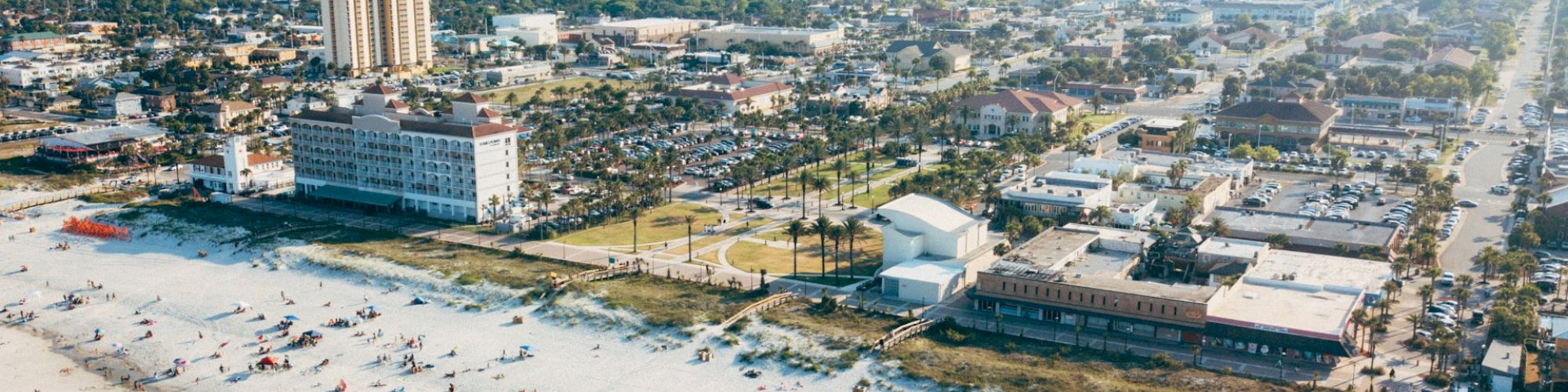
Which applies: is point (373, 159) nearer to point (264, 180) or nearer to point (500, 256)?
point (264, 180)

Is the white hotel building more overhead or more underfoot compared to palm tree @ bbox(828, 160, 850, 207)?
more overhead

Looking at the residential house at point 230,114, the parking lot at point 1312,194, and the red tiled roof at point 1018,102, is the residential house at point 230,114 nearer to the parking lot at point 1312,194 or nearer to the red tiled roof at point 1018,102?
A: the red tiled roof at point 1018,102

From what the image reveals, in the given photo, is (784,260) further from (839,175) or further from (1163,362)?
(1163,362)

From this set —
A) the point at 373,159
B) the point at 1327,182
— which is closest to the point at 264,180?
the point at 373,159

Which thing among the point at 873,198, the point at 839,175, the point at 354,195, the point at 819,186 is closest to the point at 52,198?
the point at 354,195

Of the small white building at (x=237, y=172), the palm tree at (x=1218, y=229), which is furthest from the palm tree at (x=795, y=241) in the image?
the small white building at (x=237, y=172)

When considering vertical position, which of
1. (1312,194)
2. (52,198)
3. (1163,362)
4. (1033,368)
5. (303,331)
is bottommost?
(303,331)

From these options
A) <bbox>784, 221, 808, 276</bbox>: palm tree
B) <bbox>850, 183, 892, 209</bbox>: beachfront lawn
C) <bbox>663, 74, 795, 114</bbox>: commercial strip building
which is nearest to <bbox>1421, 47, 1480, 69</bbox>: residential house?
<bbox>663, 74, 795, 114</bbox>: commercial strip building

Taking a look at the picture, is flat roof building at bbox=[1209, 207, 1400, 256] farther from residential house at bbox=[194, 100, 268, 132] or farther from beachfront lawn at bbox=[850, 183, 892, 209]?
residential house at bbox=[194, 100, 268, 132]
